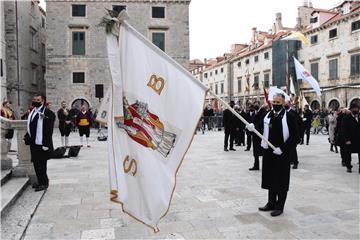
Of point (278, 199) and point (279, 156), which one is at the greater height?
point (279, 156)

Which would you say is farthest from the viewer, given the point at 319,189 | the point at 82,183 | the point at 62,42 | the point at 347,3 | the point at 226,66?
the point at 226,66

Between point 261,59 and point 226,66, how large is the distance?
10859 mm

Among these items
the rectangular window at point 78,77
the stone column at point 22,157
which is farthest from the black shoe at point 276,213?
the rectangular window at point 78,77

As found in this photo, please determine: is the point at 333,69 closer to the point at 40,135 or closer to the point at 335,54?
the point at 335,54

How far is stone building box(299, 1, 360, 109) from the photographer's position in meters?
29.5

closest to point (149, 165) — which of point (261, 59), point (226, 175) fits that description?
point (226, 175)

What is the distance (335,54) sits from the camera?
3161cm

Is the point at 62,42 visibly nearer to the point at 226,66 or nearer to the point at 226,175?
the point at 226,175

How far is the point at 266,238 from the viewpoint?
4.00 metres

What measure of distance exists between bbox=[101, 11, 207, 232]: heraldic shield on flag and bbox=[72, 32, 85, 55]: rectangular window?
28.4 m

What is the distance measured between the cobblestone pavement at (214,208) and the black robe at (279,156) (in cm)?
50

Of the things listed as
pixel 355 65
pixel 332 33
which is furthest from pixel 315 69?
pixel 355 65

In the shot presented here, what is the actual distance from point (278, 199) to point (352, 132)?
169 inches

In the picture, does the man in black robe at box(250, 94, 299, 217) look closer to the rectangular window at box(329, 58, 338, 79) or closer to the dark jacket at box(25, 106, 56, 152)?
the dark jacket at box(25, 106, 56, 152)
